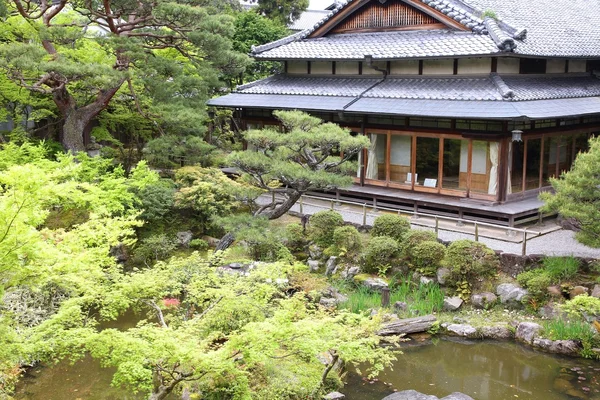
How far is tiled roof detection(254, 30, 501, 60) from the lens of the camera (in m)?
20.0

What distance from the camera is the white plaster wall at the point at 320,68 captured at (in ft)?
81.9

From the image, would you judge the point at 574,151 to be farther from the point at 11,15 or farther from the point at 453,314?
the point at 11,15

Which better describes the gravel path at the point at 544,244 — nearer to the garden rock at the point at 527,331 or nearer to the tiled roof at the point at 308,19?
the garden rock at the point at 527,331

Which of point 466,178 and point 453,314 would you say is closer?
point 453,314

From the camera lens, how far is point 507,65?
2056 centimetres

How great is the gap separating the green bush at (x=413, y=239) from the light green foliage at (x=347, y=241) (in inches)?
52.1

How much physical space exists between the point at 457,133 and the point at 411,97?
198cm

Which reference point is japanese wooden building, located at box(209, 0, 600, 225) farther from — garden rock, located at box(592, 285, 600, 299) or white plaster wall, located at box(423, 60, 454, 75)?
garden rock, located at box(592, 285, 600, 299)

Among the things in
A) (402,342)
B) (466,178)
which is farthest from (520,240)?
(402,342)

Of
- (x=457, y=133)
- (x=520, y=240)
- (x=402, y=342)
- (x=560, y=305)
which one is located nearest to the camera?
(x=560, y=305)

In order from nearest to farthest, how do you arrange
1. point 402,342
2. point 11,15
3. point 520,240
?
point 402,342 < point 520,240 < point 11,15

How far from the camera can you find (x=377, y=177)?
73.4ft

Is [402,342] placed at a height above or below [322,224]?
below

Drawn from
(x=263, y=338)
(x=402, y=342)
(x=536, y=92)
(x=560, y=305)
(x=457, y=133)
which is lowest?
(x=402, y=342)
